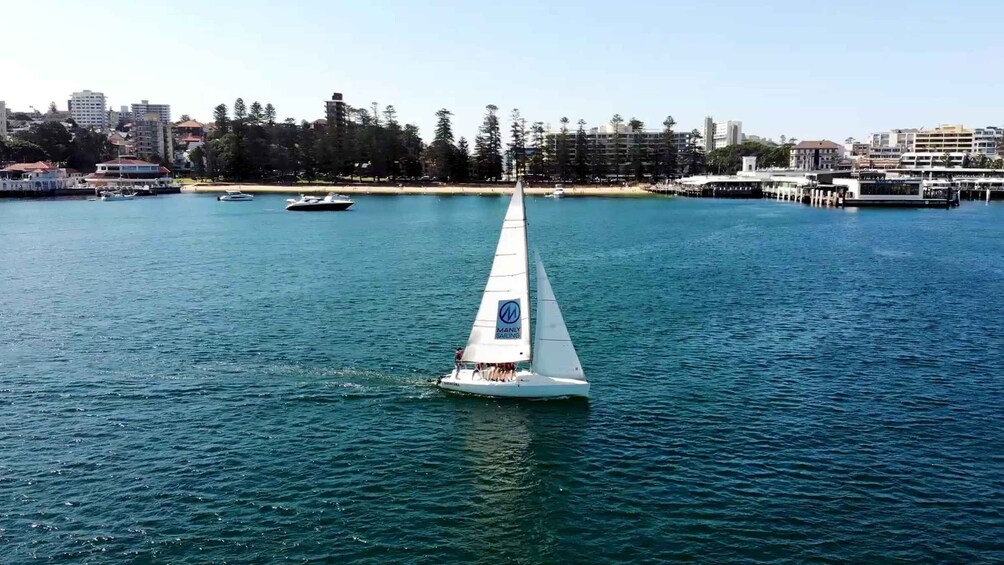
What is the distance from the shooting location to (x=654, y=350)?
179 ft

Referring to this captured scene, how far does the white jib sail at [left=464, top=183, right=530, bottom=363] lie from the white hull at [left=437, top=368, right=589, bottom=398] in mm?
1125

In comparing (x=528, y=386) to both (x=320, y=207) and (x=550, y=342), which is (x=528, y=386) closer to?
(x=550, y=342)

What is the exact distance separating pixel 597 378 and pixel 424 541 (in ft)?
68.4

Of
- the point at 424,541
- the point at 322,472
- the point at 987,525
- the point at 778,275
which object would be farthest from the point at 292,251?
the point at 987,525

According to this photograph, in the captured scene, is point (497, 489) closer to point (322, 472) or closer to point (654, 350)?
point (322, 472)

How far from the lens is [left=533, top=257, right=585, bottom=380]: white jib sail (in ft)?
141

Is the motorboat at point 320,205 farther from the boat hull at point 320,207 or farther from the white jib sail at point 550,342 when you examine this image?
the white jib sail at point 550,342

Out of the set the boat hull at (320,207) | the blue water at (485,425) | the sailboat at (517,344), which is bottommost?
the blue water at (485,425)

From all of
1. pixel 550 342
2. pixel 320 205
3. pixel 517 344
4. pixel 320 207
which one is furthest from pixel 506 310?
pixel 320 207

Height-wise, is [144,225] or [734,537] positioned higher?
[144,225]

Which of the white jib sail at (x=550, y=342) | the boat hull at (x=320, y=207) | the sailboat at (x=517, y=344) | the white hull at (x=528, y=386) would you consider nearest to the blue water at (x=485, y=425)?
the white hull at (x=528, y=386)

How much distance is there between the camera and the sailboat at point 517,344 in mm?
42562

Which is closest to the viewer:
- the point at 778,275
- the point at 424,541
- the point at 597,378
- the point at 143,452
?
the point at 424,541

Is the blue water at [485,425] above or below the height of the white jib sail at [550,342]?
below
